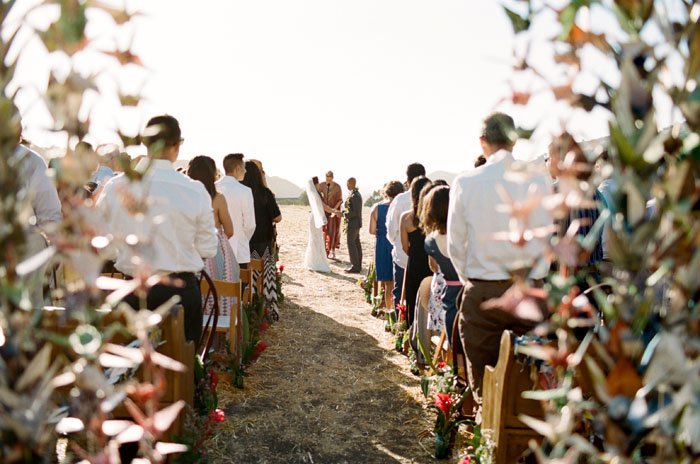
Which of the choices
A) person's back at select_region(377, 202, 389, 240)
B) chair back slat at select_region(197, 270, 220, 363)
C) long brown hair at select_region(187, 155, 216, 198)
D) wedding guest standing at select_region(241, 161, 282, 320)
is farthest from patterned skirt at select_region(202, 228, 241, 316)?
person's back at select_region(377, 202, 389, 240)

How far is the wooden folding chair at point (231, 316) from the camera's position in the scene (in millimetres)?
5586

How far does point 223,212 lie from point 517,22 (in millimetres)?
4919

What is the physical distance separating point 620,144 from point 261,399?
5128mm

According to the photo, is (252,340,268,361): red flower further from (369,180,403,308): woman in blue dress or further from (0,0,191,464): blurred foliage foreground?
(0,0,191,464): blurred foliage foreground

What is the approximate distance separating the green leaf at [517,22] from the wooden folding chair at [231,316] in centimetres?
453

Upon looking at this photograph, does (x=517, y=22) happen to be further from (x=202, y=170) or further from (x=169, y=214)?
(x=202, y=170)

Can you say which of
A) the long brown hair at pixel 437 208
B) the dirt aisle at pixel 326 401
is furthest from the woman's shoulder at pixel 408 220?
the dirt aisle at pixel 326 401

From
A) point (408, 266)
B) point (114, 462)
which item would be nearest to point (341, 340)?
point (408, 266)

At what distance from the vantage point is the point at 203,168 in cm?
539

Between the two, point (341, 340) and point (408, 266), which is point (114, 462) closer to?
point (408, 266)

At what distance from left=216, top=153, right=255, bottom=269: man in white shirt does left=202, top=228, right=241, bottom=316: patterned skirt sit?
1.48 ft

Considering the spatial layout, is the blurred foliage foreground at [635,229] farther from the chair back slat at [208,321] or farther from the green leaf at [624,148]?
the chair back slat at [208,321]

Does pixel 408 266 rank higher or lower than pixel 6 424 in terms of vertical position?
lower

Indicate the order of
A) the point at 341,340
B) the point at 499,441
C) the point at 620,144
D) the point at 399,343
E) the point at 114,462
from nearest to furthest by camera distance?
the point at 620,144 < the point at 114,462 < the point at 499,441 < the point at 399,343 < the point at 341,340
